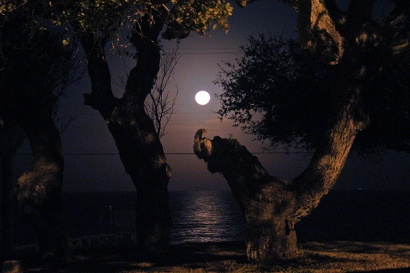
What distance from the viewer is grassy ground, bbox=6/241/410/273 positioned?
52.5ft

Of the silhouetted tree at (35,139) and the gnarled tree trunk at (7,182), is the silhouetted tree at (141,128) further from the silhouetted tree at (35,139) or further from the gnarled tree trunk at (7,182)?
the gnarled tree trunk at (7,182)

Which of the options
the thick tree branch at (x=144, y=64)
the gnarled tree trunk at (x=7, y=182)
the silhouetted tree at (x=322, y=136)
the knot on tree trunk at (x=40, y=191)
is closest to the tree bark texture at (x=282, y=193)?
the silhouetted tree at (x=322, y=136)

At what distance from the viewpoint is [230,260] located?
1745 centimetres

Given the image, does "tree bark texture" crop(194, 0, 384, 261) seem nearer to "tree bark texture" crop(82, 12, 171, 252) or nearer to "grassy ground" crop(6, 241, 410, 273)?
"grassy ground" crop(6, 241, 410, 273)

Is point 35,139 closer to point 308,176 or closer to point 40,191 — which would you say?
point 40,191

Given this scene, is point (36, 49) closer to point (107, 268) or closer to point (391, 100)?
point (107, 268)

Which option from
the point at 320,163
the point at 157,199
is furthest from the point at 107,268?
the point at 320,163

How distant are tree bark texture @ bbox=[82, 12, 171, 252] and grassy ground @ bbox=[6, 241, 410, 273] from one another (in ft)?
3.25

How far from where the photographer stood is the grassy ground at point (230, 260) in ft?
52.5

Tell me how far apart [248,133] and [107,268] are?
1160 cm

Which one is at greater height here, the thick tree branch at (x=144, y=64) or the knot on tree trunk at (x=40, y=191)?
the thick tree branch at (x=144, y=64)

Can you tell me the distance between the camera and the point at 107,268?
17250 mm

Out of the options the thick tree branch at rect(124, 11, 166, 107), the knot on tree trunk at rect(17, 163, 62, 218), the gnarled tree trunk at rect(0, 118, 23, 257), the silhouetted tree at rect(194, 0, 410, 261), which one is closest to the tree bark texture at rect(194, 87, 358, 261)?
the silhouetted tree at rect(194, 0, 410, 261)

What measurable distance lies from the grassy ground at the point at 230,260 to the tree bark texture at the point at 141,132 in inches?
39.0
